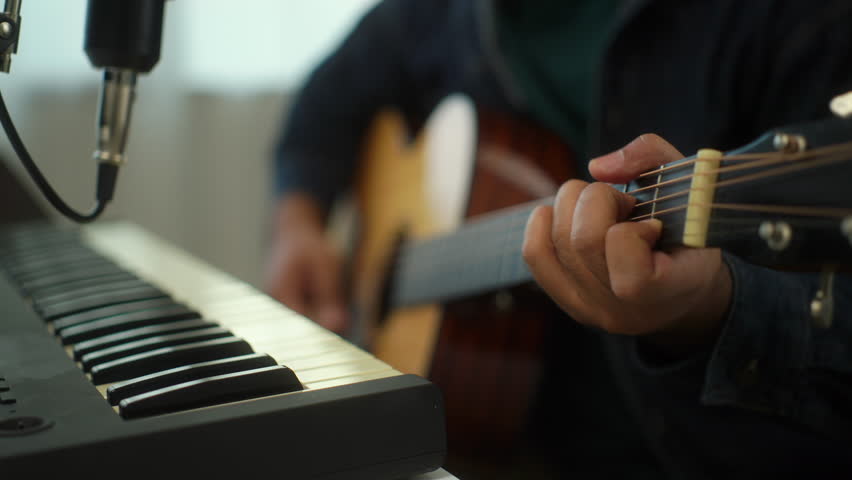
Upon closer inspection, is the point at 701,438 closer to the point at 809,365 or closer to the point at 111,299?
the point at 809,365

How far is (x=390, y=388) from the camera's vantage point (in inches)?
14.7

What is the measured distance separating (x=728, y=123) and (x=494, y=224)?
0.30 meters

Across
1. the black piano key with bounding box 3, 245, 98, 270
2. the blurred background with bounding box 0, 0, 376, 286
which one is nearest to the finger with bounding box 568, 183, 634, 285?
the black piano key with bounding box 3, 245, 98, 270

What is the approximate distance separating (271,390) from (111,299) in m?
0.28

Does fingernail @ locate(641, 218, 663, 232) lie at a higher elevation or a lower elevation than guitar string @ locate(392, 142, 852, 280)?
lower

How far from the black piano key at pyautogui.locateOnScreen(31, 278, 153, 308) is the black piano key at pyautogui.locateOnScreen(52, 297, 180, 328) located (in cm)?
6

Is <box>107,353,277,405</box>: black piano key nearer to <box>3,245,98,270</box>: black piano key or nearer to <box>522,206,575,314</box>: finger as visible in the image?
<box>522,206,575,314</box>: finger

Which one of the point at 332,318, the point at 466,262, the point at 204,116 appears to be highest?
the point at 204,116

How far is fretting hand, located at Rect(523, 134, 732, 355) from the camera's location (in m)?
0.41

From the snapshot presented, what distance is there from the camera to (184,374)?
0.39 metres

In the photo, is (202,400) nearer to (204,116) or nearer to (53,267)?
(53,267)

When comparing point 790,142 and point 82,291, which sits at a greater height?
point 790,142

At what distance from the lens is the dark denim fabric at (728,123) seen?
54 cm

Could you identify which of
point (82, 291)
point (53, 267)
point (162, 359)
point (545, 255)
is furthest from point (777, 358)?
point (53, 267)
